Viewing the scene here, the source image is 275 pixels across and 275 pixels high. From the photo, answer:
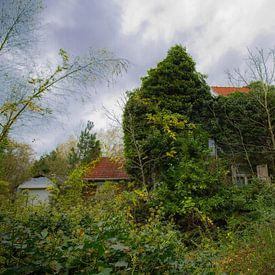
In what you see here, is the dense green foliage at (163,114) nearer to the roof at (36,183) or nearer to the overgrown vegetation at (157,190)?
the overgrown vegetation at (157,190)

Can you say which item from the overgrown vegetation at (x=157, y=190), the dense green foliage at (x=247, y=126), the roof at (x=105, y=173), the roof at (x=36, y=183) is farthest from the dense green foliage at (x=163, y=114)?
the roof at (x=36, y=183)

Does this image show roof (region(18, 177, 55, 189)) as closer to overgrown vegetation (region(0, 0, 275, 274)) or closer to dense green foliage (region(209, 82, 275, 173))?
overgrown vegetation (region(0, 0, 275, 274))

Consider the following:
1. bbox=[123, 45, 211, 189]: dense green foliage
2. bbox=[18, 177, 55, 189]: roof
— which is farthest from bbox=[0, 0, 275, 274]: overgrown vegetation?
bbox=[18, 177, 55, 189]: roof

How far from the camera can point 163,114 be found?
10.5m

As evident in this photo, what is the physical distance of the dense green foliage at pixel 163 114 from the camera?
10141 mm

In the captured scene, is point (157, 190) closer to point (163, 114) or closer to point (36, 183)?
point (163, 114)

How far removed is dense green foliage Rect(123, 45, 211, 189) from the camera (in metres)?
10.1

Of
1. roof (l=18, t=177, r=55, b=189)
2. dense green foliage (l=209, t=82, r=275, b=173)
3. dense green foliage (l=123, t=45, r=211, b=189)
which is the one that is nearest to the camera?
dense green foliage (l=123, t=45, r=211, b=189)

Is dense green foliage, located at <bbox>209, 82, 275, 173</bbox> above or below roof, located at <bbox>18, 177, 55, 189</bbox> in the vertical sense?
above

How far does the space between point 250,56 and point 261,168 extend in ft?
14.3

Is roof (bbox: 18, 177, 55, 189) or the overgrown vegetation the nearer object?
the overgrown vegetation

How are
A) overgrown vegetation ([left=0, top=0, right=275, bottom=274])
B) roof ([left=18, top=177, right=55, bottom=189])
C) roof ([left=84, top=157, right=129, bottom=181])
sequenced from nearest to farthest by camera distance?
overgrown vegetation ([left=0, top=0, right=275, bottom=274]) < roof ([left=84, top=157, right=129, bottom=181]) < roof ([left=18, top=177, right=55, bottom=189])

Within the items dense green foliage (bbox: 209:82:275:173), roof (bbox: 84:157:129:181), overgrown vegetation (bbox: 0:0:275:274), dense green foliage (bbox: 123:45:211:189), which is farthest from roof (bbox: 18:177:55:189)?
dense green foliage (bbox: 209:82:275:173)

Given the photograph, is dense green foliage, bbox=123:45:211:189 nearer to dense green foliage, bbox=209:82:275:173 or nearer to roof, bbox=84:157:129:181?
dense green foliage, bbox=209:82:275:173
